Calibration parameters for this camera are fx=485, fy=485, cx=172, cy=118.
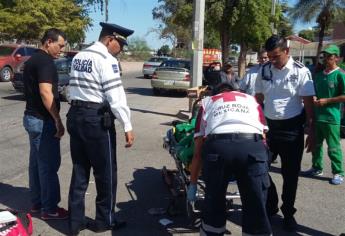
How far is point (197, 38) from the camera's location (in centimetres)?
1238

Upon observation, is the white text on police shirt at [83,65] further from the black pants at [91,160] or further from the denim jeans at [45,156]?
the denim jeans at [45,156]

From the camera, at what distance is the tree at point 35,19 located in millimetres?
27984

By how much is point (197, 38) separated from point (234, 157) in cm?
912

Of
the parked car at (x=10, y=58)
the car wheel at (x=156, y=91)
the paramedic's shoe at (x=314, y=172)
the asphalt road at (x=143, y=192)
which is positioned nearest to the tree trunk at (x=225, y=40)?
the car wheel at (x=156, y=91)

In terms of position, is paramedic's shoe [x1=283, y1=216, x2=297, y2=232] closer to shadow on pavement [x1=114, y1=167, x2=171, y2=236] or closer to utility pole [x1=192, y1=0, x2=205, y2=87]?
shadow on pavement [x1=114, y1=167, x2=171, y2=236]

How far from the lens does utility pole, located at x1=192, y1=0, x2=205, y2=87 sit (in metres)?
12.3

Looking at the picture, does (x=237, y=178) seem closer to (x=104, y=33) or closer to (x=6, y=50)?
(x=104, y=33)

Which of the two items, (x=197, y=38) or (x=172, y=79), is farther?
(x=172, y=79)

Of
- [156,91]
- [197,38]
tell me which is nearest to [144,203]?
[197,38]

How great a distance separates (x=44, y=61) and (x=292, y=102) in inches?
103

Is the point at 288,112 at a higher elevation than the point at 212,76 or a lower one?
lower

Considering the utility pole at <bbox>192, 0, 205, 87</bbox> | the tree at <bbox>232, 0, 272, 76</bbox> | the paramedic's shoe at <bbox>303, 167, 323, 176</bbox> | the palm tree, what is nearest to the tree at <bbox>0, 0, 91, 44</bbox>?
the palm tree

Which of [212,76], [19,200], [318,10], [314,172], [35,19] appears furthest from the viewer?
[35,19]

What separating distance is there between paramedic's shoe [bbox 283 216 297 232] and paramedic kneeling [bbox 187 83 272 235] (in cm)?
150
